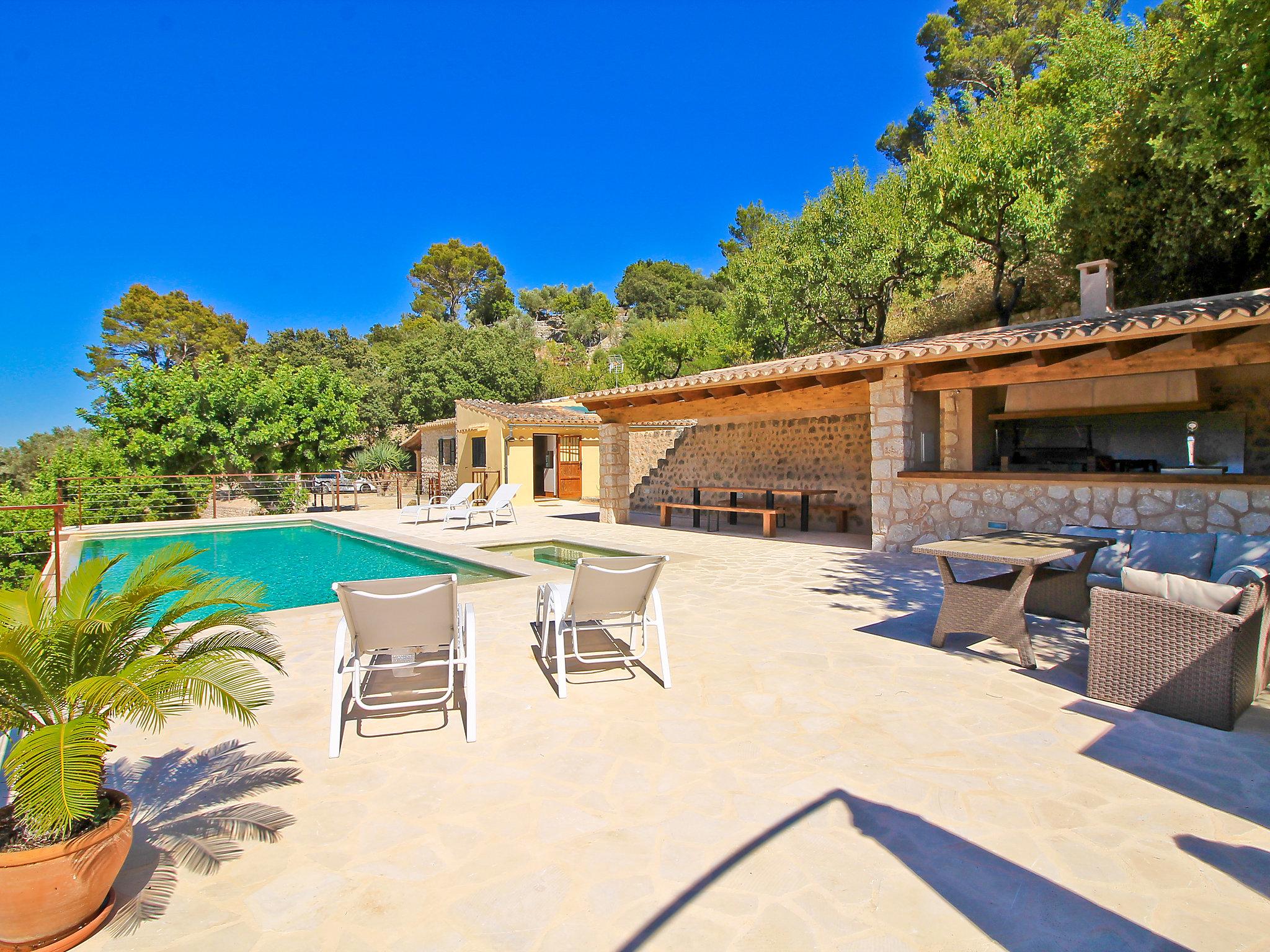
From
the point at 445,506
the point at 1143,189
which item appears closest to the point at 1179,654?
the point at 445,506

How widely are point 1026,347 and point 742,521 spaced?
23.0ft

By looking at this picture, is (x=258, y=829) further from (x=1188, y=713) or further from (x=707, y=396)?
(x=707, y=396)

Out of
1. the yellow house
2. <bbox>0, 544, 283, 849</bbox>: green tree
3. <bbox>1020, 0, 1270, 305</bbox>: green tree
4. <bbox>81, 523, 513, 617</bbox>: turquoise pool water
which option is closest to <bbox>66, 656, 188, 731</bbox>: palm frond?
<bbox>0, 544, 283, 849</bbox>: green tree

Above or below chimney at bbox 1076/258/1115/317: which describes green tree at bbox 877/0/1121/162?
above

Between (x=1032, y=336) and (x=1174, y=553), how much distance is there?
11.1ft

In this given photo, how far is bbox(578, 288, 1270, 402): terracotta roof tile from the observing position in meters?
6.30

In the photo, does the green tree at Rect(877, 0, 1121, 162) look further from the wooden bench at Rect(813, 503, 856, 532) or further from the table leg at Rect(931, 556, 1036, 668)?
the table leg at Rect(931, 556, 1036, 668)

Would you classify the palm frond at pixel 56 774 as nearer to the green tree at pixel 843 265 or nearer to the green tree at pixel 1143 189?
the green tree at pixel 1143 189

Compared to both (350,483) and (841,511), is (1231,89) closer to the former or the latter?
(841,511)

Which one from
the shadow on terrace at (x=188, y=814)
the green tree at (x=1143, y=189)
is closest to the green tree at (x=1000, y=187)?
the green tree at (x=1143, y=189)

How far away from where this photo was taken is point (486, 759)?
2.91m

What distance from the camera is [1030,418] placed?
11125mm

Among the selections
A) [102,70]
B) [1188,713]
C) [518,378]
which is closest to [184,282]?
[102,70]

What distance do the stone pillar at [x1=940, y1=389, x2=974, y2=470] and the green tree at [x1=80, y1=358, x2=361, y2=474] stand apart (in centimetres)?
1529
